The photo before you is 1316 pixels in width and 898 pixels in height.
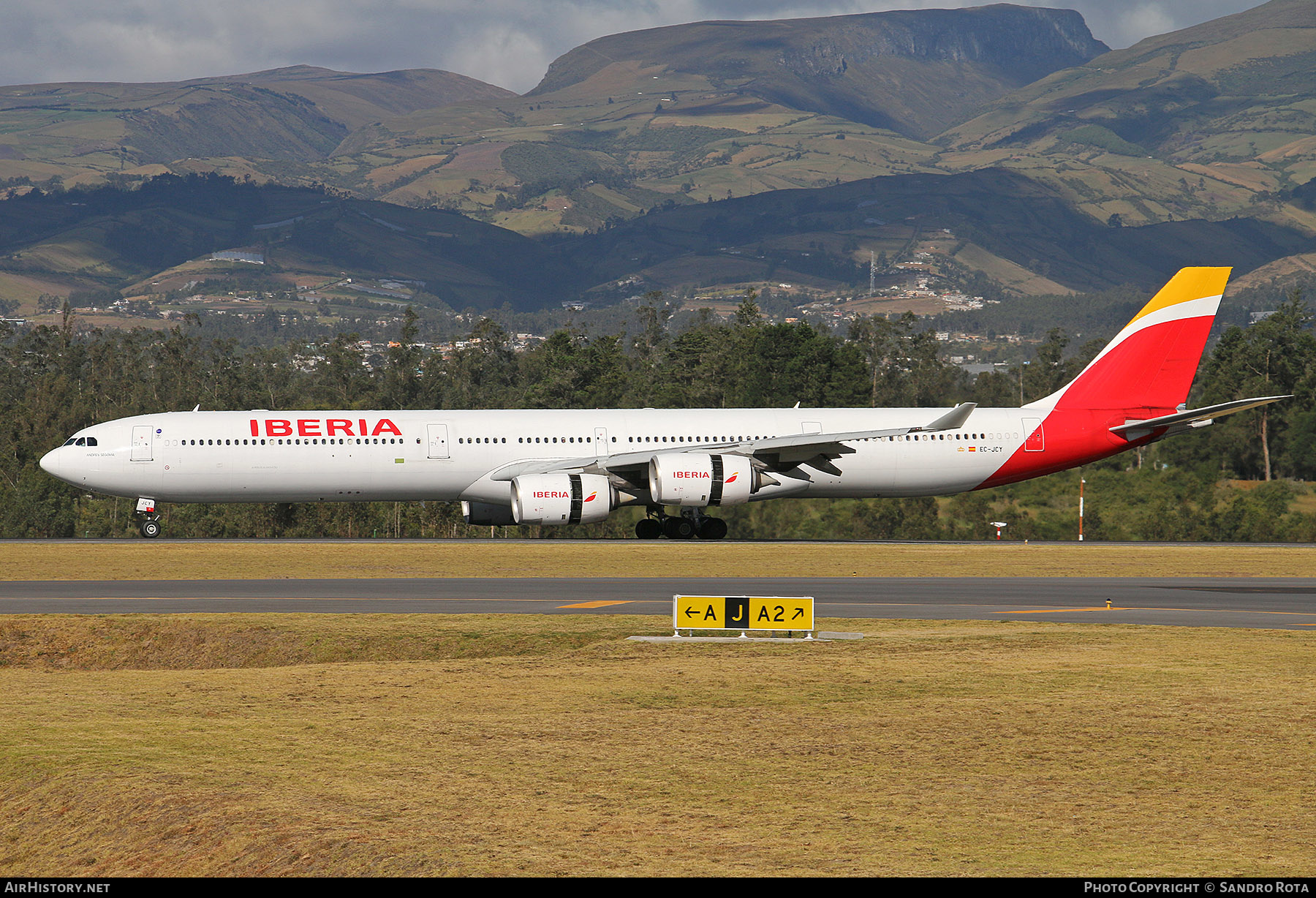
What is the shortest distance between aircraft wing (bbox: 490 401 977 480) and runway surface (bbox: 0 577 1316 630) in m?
8.40

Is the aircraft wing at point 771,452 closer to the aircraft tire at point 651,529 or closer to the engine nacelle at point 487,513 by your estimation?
the engine nacelle at point 487,513

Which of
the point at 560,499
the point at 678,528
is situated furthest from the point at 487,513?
the point at 678,528

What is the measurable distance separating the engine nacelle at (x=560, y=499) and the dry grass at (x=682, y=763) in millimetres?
18545

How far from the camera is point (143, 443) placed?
136 ft

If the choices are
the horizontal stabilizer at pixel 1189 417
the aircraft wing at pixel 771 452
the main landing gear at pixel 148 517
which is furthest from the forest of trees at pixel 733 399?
the horizontal stabilizer at pixel 1189 417

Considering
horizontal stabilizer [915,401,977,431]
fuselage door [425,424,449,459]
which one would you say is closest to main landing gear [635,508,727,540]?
fuselage door [425,424,449,459]

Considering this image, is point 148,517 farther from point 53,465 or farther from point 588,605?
point 588,605

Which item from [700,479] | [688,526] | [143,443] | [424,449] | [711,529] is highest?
[143,443]

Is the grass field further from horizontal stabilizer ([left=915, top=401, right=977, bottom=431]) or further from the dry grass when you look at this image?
the dry grass

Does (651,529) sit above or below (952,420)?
below

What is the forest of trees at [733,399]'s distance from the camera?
74.9 metres

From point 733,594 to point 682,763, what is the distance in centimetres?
1596

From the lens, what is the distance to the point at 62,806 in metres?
11.0

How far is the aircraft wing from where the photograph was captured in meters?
40.6
